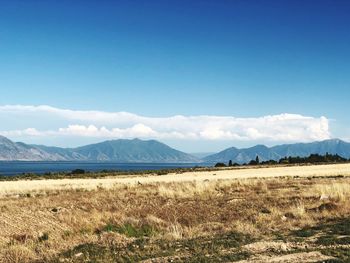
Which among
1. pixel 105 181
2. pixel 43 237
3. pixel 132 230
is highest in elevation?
pixel 132 230

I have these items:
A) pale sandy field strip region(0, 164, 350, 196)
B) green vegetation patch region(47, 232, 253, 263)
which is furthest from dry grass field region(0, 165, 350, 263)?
pale sandy field strip region(0, 164, 350, 196)

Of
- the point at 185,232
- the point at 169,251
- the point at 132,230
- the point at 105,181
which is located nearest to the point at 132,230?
the point at 132,230

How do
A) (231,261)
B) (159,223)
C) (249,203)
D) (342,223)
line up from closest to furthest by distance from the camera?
(231,261)
(342,223)
(159,223)
(249,203)

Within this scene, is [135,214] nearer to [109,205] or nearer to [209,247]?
[109,205]

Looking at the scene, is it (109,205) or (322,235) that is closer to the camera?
(322,235)

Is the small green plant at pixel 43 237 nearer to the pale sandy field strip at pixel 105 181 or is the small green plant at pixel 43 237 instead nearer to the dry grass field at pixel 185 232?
the dry grass field at pixel 185 232

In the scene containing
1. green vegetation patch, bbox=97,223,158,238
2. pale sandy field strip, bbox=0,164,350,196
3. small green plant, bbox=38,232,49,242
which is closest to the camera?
small green plant, bbox=38,232,49,242

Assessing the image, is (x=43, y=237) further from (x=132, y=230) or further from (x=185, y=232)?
(x=185, y=232)

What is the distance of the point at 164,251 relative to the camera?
1345 cm

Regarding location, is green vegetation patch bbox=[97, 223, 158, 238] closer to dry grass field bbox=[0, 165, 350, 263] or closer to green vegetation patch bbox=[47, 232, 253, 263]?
dry grass field bbox=[0, 165, 350, 263]

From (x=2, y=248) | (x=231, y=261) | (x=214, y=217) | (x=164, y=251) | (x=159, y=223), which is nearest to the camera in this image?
(x=231, y=261)

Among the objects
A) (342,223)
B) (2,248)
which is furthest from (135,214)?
(342,223)

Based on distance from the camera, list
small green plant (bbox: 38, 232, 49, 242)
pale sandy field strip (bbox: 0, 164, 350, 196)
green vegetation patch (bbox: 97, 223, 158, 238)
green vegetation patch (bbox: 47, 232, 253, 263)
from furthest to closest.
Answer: pale sandy field strip (bbox: 0, 164, 350, 196) < green vegetation patch (bbox: 97, 223, 158, 238) < small green plant (bbox: 38, 232, 49, 242) < green vegetation patch (bbox: 47, 232, 253, 263)

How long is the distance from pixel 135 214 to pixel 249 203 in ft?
20.7
